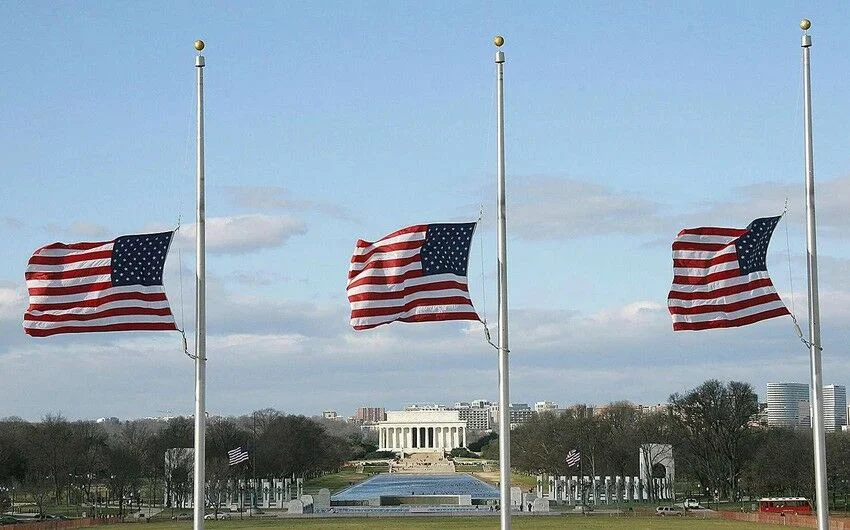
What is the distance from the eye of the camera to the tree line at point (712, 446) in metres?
105

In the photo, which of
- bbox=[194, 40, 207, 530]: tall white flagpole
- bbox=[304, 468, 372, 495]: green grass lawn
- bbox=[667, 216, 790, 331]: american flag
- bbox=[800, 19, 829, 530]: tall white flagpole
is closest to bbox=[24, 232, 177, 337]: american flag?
bbox=[194, 40, 207, 530]: tall white flagpole

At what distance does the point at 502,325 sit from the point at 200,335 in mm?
6720

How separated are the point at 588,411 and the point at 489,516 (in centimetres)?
6895

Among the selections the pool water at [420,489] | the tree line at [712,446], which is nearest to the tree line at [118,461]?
the pool water at [420,489]

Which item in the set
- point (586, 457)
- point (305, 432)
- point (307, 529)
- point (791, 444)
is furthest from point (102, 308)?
point (305, 432)

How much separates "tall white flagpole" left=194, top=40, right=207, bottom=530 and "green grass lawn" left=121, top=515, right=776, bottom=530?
43.1 metres

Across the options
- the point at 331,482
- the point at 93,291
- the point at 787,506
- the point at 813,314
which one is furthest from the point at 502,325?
the point at 331,482

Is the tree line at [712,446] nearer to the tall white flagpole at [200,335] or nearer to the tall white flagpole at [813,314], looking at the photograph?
the tall white flagpole at [813,314]

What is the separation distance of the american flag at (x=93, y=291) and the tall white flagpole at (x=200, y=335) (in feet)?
2.45

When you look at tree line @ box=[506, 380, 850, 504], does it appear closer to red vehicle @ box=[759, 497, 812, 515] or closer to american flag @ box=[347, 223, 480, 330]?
red vehicle @ box=[759, 497, 812, 515]

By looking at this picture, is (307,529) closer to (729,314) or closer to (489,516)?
(489,516)

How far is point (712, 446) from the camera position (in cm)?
11625

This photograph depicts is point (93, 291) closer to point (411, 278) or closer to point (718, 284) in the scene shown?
point (411, 278)

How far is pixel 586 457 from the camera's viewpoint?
5271 inches
